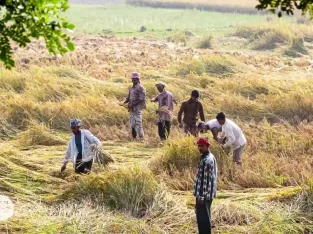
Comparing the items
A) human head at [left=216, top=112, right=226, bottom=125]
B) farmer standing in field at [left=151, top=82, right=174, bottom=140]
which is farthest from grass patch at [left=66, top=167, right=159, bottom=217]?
farmer standing in field at [left=151, top=82, right=174, bottom=140]

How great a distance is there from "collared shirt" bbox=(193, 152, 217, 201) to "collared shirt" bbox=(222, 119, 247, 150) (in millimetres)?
2225

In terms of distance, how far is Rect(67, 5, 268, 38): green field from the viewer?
121 ft

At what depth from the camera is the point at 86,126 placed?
12.4 metres

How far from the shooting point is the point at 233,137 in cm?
892

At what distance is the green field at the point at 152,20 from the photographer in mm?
36906

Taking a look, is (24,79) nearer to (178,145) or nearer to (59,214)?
(178,145)

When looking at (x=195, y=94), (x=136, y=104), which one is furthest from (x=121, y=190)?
(x=136, y=104)

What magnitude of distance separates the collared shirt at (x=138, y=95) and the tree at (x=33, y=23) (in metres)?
7.12

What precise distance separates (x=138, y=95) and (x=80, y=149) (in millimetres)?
2949

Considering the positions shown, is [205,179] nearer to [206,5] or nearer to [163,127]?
[163,127]

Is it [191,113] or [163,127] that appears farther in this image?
[163,127]

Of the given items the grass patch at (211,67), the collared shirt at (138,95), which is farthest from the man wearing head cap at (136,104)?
the grass patch at (211,67)

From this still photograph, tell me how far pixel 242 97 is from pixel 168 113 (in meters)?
3.09

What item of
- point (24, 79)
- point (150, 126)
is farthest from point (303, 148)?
point (24, 79)
